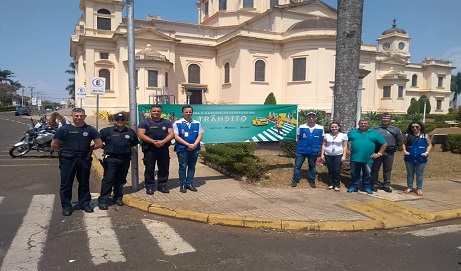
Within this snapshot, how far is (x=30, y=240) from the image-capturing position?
4.70 metres

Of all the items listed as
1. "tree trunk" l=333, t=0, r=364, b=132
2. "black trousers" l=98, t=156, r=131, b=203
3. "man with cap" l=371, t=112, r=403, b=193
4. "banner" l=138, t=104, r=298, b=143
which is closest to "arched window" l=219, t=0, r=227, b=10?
"tree trunk" l=333, t=0, r=364, b=132

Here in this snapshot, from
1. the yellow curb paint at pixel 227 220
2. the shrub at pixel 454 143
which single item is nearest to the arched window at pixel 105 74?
the shrub at pixel 454 143

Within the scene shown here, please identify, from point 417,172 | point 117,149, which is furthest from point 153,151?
point 417,172

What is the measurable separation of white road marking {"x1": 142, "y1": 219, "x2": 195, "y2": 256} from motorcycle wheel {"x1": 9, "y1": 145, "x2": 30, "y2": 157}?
9.18 m

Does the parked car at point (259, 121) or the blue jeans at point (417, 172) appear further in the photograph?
the parked car at point (259, 121)

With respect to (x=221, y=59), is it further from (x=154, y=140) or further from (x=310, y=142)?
(x=154, y=140)

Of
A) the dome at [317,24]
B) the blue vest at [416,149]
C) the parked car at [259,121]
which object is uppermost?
the dome at [317,24]

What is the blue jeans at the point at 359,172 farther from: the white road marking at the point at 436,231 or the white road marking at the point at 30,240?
the white road marking at the point at 30,240

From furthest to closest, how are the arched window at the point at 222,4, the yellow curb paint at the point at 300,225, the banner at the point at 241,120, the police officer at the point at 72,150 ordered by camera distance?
the arched window at the point at 222,4
the banner at the point at 241,120
the police officer at the point at 72,150
the yellow curb paint at the point at 300,225

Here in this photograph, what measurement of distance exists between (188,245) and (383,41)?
7581 cm

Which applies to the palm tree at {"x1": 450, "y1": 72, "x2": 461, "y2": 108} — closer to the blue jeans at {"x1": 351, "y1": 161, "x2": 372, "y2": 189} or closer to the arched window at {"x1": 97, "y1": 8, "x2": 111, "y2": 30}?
the arched window at {"x1": 97, "y1": 8, "x2": 111, "y2": 30}

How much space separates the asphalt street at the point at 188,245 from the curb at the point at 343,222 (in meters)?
0.12

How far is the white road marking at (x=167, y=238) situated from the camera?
4.46 metres

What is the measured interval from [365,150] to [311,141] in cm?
122
